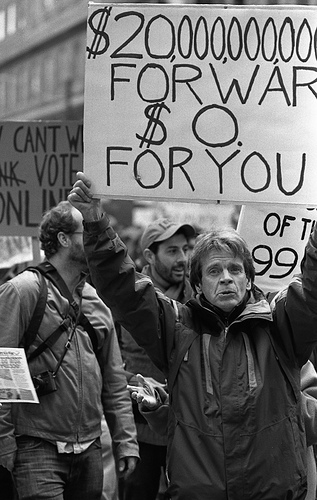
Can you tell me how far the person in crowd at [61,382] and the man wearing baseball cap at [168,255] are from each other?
885mm

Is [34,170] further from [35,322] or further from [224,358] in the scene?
[224,358]

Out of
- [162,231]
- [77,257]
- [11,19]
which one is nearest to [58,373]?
[77,257]

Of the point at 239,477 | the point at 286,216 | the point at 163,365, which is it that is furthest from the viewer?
the point at 286,216

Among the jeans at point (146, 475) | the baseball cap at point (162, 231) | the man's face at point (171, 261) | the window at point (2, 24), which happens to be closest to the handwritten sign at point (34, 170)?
the baseball cap at point (162, 231)

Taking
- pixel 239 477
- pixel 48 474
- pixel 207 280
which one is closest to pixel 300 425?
pixel 239 477

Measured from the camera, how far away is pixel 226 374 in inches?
A: 152

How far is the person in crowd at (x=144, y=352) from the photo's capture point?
562cm

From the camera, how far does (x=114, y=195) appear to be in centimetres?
410

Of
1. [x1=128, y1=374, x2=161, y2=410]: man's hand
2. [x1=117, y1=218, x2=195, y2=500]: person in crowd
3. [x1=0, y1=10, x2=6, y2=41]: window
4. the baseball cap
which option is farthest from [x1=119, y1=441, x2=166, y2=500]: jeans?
[x1=0, y1=10, x2=6, y2=41]: window

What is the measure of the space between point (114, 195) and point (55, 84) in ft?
136

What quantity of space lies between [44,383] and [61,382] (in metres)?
0.09

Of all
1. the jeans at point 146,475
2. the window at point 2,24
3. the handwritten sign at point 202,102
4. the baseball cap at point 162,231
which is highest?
the window at point 2,24

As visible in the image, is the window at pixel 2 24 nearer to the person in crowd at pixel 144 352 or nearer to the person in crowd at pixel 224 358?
the person in crowd at pixel 144 352

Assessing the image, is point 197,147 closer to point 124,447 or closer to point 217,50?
point 217,50
